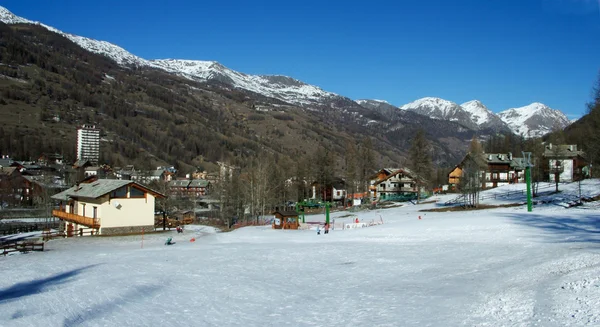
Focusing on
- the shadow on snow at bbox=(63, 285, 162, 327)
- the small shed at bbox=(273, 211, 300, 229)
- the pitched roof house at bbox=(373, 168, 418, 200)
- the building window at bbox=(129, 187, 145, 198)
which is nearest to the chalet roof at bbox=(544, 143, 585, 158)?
the pitched roof house at bbox=(373, 168, 418, 200)

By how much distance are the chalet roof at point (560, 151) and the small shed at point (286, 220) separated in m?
40.1

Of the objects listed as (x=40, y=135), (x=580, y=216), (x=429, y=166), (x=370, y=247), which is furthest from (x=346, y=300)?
(x=40, y=135)

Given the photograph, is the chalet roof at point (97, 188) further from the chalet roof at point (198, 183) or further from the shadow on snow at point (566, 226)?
the chalet roof at point (198, 183)

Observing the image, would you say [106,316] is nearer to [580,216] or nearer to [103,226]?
[103,226]

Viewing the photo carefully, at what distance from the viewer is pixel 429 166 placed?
79500 millimetres

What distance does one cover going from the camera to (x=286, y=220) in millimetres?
52438

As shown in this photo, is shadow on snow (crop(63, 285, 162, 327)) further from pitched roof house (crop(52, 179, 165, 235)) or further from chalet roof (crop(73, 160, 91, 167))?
chalet roof (crop(73, 160, 91, 167))

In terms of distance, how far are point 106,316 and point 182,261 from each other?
12699 millimetres

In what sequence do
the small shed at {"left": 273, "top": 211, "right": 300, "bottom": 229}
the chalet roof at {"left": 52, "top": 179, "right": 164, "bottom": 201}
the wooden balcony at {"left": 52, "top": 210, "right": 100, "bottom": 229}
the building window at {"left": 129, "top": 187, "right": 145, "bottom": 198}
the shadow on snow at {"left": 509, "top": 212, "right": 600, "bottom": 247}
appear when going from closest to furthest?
the shadow on snow at {"left": 509, "top": 212, "right": 600, "bottom": 247}
the wooden balcony at {"left": 52, "top": 210, "right": 100, "bottom": 229}
the chalet roof at {"left": 52, "top": 179, "right": 164, "bottom": 201}
the building window at {"left": 129, "top": 187, "right": 145, "bottom": 198}
the small shed at {"left": 273, "top": 211, "right": 300, "bottom": 229}

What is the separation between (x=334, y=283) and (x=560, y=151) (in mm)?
59201

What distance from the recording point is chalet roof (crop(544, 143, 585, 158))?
65.8m

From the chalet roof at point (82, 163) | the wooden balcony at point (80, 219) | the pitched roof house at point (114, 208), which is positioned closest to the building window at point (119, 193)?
the pitched roof house at point (114, 208)

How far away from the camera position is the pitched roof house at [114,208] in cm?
4906

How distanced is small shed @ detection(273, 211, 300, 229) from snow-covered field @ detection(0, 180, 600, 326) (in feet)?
52.9
